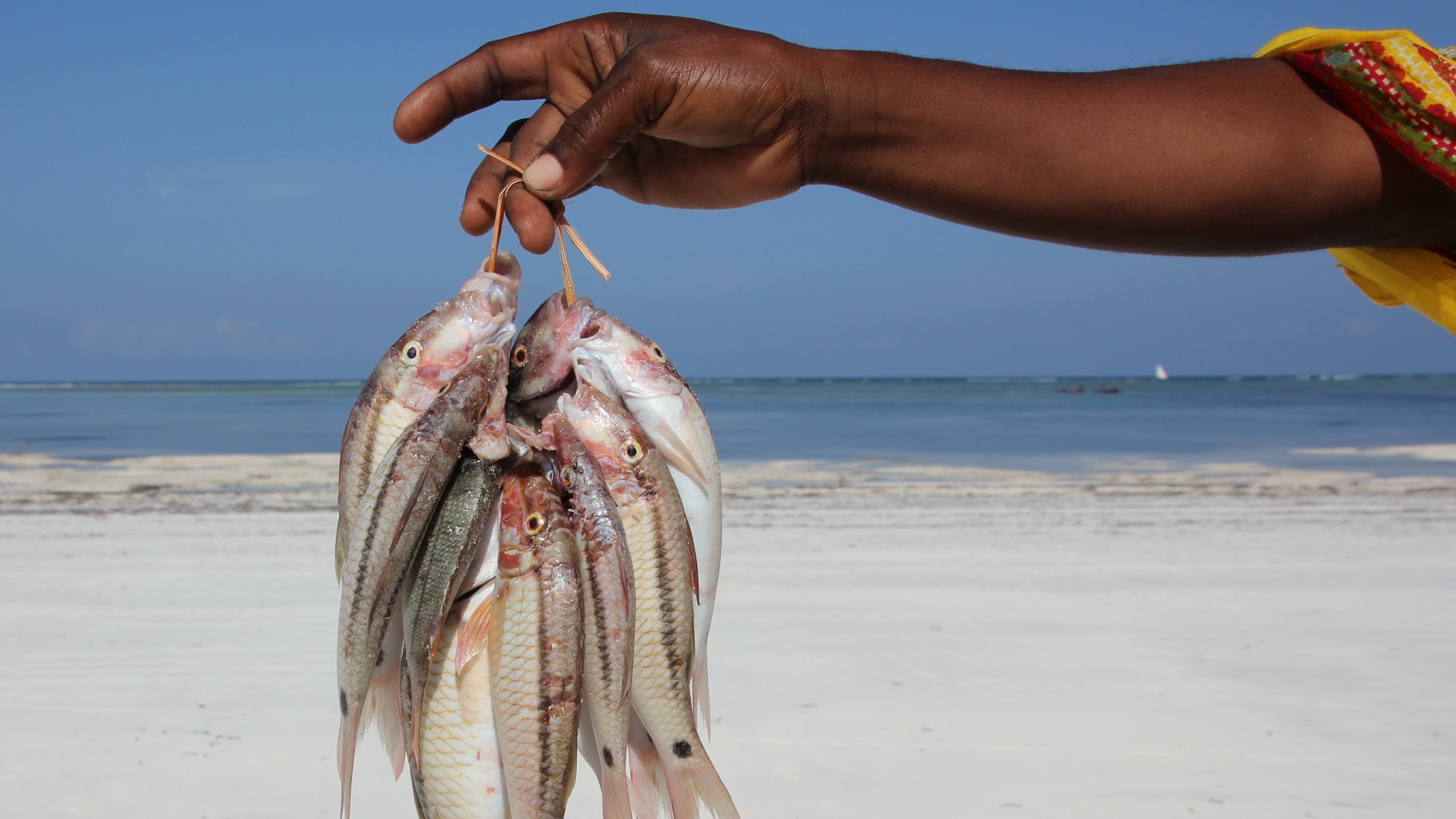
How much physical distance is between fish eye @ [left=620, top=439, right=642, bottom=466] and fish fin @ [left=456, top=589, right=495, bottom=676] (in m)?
0.34

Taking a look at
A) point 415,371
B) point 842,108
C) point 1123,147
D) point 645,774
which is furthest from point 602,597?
point 1123,147

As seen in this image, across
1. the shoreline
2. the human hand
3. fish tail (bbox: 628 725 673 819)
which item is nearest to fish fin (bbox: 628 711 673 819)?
fish tail (bbox: 628 725 673 819)

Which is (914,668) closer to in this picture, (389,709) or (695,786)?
(695,786)

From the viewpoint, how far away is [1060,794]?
4906mm

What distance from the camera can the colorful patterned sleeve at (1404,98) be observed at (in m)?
1.84

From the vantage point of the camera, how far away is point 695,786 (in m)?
1.96

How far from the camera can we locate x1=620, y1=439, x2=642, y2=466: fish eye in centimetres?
194

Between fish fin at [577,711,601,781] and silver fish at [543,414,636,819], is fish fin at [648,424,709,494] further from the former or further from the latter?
fish fin at [577,711,601,781]

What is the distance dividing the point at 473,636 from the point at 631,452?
0.44m

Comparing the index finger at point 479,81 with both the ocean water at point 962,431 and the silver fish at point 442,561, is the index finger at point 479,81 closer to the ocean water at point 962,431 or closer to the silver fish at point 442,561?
the silver fish at point 442,561

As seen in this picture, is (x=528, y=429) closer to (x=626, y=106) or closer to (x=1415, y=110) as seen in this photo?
(x=626, y=106)

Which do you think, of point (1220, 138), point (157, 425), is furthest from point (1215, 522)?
point (157, 425)

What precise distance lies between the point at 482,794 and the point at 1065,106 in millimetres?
1720

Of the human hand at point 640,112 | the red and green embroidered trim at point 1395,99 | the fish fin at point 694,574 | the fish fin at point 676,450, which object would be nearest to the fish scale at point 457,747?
the fish fin at point 694,574
